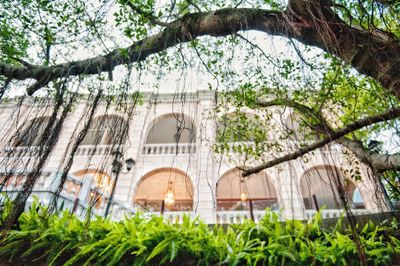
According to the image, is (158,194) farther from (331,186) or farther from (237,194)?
(331,186)

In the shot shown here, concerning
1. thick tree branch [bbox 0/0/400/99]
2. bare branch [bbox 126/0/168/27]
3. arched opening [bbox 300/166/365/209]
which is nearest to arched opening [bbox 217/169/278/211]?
arched opening [bbox 300/166/365/209]

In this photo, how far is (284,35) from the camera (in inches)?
83.8

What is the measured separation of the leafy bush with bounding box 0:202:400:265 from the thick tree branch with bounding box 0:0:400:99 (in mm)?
1503

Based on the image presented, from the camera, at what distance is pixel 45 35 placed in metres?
3.05

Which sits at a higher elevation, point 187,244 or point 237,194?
point 237,194

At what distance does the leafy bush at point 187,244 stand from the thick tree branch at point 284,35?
1.50 metres

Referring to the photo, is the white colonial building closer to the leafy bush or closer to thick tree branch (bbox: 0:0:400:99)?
the leafy bush

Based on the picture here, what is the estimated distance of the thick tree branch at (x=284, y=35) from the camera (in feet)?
5.97

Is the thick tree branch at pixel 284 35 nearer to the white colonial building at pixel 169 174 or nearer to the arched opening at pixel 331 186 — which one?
the white colonial building at pixel 169 174

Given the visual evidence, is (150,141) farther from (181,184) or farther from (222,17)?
(222,17)

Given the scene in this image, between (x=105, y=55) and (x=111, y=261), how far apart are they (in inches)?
87.0

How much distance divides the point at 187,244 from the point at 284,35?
2347mm

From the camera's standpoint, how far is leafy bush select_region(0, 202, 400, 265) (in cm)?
246

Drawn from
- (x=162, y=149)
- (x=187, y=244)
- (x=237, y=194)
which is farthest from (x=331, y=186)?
(x=237, y=194)
